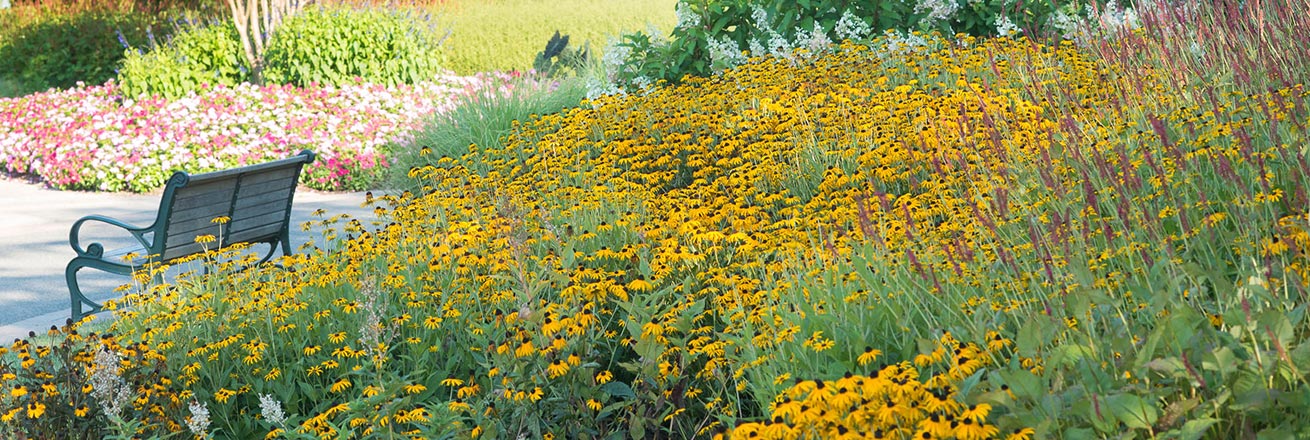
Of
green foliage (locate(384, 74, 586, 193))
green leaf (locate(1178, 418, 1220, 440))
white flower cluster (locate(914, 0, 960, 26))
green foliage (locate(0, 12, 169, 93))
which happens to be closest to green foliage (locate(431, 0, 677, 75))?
green foliage (locate(0, 12, 169, 93))

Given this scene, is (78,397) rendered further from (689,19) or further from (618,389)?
(689,19)

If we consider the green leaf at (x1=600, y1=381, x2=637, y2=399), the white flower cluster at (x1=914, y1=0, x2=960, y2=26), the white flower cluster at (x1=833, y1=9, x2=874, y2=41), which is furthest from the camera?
the white flower cluster at (x1=914, y1=0, x2=960, y2=26)

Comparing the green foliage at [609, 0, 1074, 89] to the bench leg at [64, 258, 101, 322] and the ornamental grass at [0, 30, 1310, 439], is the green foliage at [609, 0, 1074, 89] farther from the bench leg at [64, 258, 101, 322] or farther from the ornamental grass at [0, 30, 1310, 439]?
the bench leg at [64, 258, 101, 322]

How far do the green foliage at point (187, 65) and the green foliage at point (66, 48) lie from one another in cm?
564

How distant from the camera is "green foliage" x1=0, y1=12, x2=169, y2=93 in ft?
63.7

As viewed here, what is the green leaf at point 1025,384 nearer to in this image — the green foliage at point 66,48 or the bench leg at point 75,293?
the bench leg at point 75,293

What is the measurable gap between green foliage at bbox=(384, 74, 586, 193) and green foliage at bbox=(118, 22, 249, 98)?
449 centimetres

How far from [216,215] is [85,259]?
594mm

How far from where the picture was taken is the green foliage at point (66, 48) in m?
19.4

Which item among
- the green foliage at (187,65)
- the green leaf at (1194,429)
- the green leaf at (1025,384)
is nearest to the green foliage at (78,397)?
the green leaf at (1025,384)

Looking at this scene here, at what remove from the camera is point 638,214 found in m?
4.80

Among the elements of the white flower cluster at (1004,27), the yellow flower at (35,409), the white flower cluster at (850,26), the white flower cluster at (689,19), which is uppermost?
the white flower cluster at (1004,27)

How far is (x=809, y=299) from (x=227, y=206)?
3304 mm

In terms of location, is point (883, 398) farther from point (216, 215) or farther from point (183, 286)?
point (216, 215)
